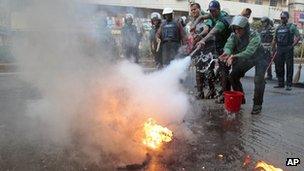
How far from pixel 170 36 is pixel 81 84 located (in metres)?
4.19

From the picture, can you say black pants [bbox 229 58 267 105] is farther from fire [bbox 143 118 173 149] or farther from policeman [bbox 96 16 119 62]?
fire [bbox 143 118 173 149]

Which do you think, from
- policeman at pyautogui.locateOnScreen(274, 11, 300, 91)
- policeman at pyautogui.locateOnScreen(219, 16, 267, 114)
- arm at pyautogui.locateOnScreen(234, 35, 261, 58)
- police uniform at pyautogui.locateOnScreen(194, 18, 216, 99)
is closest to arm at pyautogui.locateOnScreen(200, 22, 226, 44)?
police uniform at pyautogui.locateOnScreen(194, 18, 216, 99)

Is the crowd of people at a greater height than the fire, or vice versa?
the crowd of people

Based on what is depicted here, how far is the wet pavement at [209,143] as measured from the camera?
502 centimetres

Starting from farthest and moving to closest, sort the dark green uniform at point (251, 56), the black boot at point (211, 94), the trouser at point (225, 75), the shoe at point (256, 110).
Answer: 1. the black boot at point (211, 94)
2. the trouser at point (225, 75)
3. the shoe at point (256, 110)
4. the dark green uniform at point (251, 56)

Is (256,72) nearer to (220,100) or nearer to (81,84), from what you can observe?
(220,100)

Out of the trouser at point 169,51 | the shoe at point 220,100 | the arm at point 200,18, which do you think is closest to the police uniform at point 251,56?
the shoe at point 220,100

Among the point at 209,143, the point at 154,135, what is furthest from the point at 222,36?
the point at 154,135

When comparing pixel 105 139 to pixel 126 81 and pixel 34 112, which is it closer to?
pixel 126 81

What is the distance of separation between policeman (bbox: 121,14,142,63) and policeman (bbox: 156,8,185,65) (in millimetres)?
657

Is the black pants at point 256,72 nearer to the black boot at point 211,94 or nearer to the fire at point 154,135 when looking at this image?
the black boot at point 211,94

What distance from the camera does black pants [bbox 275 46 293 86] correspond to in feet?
37.3

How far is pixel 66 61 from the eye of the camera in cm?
639

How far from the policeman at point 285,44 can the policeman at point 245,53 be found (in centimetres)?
360
